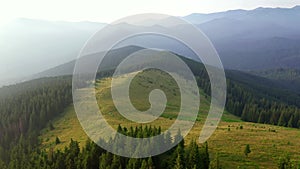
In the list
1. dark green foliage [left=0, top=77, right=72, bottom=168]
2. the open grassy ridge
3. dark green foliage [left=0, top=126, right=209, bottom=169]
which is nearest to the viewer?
dark green foliage [left=0, top=126, right=209, bottom=169]

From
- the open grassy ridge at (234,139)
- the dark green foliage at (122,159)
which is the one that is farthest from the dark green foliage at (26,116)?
the dark green foliage at (122,159)

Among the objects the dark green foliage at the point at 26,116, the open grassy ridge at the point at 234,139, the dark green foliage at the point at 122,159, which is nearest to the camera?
the dark green foliage at the point at 122,159

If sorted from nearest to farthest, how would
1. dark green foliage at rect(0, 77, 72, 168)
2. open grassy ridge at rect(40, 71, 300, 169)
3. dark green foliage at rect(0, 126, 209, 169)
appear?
dark green foliage at rect(0, 126, 209, 169) → open grassy ridge at rect(40, 71, 300, 169) → dark green foliage at rect(0, 77, 72, 168)

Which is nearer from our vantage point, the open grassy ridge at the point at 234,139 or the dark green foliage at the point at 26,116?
the open grassy ridge at the point at 234,139

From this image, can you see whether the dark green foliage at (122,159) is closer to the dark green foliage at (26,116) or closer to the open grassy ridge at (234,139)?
the open grassy ridge at (234,139)

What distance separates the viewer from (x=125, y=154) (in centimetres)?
3706

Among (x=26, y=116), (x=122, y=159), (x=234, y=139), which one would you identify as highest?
(x=122, y=159)

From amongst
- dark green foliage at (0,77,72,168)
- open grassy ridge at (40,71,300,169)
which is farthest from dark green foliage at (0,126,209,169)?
dark green foliage at (0,77,72,168)

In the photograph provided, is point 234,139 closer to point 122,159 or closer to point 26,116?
point 122,159

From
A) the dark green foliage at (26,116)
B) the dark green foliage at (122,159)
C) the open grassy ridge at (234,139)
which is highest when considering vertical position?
the dark green foliage at (122,159)

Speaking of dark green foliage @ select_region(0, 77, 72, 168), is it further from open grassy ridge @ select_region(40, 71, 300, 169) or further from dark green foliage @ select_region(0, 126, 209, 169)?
dark green foliage @ select_region(0, 126, 209, 169)

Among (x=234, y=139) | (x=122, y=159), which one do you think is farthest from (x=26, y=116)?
(x=122, y=159)

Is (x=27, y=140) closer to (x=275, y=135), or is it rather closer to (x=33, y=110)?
(x=33, y=110)

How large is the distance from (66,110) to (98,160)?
243 ft
